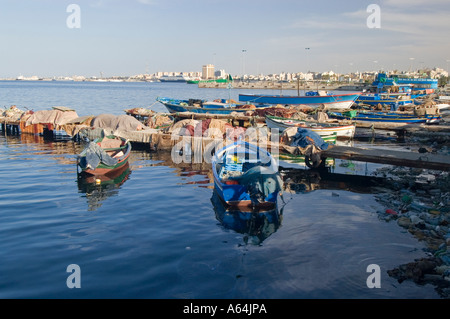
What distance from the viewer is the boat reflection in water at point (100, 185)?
61.1ft

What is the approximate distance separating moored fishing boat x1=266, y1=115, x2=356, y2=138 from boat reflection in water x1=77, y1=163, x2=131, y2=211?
50.0 ft

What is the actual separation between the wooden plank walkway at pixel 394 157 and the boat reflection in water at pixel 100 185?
41.2ft

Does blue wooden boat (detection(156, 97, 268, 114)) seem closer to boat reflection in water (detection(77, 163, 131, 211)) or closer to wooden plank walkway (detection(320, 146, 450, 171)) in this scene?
boat reflection in water (detection(77, 163, 131, 211))

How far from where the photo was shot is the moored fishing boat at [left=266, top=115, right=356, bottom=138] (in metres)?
31.0

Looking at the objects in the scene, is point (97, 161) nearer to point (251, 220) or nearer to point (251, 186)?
point (251, 186)

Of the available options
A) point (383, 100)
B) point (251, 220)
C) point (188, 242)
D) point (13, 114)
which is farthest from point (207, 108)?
point (188, 242)

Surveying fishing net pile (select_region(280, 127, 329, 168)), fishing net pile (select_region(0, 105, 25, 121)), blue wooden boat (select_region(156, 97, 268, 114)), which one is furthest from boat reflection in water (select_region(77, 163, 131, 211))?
fishing net pile (select_region(0, 105, 25, 121))

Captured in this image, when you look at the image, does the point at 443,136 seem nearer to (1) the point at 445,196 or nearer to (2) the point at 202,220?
(1) the point at 445,196

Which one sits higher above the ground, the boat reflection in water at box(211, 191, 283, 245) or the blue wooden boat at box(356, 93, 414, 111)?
the blue wooden boat at box(356, 93, 414, 111)

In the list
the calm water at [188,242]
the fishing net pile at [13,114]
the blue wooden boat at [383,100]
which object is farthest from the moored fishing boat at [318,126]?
the fishing net pile at [13,114]

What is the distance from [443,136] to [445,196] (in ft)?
59.4

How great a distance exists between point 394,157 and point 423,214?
648 centimetres
